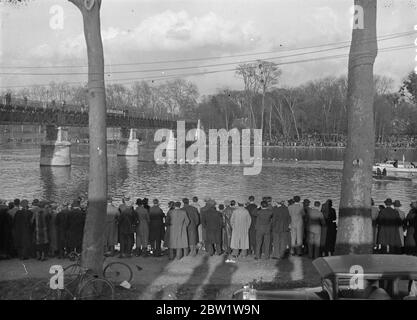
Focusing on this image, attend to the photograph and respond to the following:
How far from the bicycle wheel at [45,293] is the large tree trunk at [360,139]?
5.52 metres

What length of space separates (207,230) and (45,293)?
A: 530 centimetres

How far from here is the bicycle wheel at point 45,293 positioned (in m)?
9.28

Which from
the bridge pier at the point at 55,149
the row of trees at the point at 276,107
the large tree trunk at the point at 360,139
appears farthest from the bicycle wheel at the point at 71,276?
the row of trees at the point at 276,107

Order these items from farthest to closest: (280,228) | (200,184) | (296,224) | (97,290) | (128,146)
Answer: (128,146)
(200,184)
(296,224)
(280,228)
(97,290)

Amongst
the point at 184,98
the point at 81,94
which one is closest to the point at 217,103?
the point at 184,98

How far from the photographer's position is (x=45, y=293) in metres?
9.68

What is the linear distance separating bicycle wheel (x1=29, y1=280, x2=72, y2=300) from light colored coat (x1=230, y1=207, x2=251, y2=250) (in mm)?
5313

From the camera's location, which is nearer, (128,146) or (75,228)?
(75,228)

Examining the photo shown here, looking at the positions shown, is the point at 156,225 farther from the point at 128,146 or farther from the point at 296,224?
the point at 128,146

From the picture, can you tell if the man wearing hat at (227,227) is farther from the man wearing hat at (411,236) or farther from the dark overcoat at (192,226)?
the man wearing hat at (411,236)

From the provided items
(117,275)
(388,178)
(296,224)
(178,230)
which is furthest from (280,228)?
(388,178)

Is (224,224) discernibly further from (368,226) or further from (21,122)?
(21,122)

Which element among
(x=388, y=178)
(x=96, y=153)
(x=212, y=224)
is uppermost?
(x=96, y=153)
